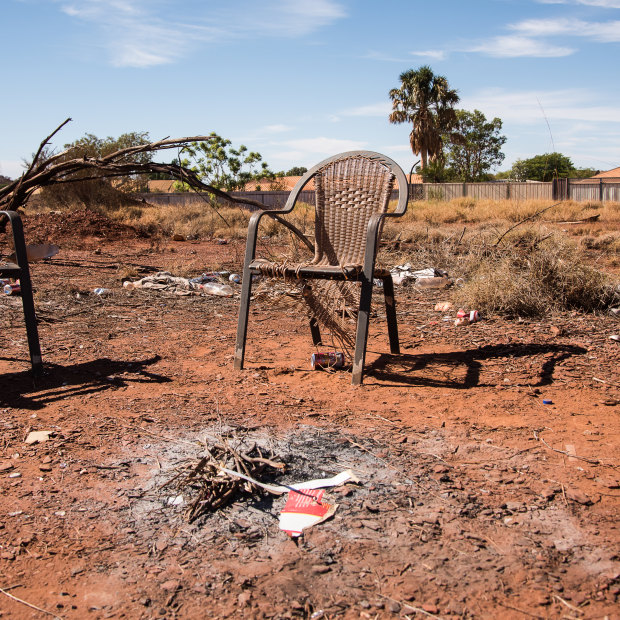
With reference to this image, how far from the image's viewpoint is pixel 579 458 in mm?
2482

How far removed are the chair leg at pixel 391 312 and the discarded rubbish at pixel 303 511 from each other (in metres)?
1.88

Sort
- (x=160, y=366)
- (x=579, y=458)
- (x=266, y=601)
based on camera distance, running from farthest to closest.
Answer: (x=160, y=366) < (x=579, y=458) < (x=266, y=601)

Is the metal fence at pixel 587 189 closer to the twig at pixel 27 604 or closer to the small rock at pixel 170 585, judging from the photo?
the small rock at pixel 170 585

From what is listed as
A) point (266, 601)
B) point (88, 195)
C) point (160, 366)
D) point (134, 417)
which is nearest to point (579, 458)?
point (266, 601)

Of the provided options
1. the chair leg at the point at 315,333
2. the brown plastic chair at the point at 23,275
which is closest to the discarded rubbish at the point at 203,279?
the chair leg at the point at 315,333

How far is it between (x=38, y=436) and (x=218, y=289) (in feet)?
13.0

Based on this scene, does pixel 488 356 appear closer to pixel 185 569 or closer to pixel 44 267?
pixel 185 569

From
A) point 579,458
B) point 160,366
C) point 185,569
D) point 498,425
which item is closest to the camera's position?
point 185,569

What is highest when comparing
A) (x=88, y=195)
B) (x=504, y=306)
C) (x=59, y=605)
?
(x=88, y=195)

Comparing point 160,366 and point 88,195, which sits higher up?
point 88,195

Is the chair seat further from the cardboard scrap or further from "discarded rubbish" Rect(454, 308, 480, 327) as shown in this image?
"discarded rubbish" Rect(454, 308, 480, 327)

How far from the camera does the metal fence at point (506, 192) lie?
2473cm

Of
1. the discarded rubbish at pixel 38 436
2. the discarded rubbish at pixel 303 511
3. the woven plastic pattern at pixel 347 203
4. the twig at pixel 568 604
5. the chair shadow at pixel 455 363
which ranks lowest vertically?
the twig at pixel 568 604

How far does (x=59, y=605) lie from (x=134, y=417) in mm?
1362
